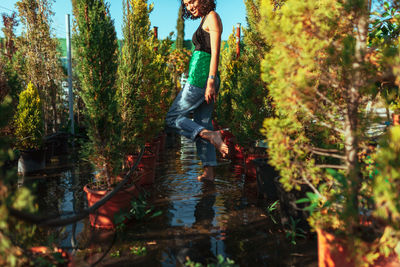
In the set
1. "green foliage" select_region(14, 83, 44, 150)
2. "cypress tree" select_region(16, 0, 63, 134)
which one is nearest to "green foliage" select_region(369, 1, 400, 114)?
"green foliage" select_region(14, 83, 44, 150)

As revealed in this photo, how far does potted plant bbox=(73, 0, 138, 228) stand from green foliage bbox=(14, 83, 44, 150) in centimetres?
290

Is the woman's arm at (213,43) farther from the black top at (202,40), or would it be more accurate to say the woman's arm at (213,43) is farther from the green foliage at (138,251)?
the green foliage at (138,251)

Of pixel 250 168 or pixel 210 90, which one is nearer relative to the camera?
pixel 210 90

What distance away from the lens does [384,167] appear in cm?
136

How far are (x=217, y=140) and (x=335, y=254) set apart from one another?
218 cm

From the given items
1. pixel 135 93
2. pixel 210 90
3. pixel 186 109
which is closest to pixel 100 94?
pixel 135 93

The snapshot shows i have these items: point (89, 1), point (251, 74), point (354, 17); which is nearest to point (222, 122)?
point (251, 74)

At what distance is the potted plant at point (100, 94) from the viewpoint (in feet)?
9.29

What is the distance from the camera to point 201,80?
3.98 m

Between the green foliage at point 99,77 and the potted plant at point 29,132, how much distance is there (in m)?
2.94

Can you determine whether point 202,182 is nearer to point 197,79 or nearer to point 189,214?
point 189,214

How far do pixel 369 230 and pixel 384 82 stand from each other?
1743 mm

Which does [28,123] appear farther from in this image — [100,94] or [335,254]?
[335,254]

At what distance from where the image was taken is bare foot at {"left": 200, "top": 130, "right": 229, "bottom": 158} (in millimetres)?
3645
